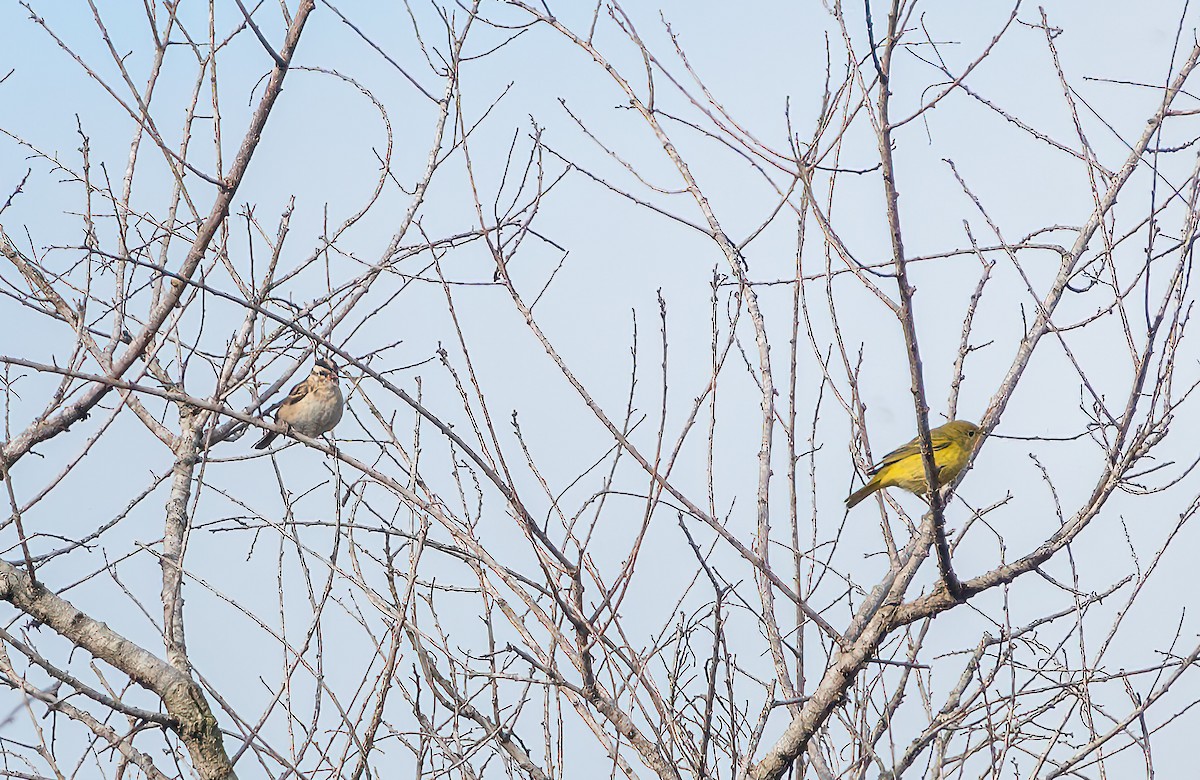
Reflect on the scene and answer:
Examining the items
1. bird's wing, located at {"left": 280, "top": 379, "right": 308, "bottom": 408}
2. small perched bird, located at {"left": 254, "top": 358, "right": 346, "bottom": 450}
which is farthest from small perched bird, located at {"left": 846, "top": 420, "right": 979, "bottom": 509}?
bird's wing, located at {"left": 280, "top": 379, "right": 308, "bottom": 408}

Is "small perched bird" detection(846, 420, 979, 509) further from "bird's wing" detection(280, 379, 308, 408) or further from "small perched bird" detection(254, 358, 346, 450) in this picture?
"bird's wing" detection(280, 379, 308, 408)

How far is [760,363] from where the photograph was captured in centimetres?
406

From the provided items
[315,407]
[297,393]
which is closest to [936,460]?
[315,407]

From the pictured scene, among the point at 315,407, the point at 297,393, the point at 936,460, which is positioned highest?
the point at 297,393

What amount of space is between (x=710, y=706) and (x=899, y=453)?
329 centimetres

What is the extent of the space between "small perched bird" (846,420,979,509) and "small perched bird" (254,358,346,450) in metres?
3.32

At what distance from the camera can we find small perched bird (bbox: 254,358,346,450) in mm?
7328

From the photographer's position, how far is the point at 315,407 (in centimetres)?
734

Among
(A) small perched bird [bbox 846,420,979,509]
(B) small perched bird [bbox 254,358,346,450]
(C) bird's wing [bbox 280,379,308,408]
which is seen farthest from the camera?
(C) bird's wing [bbox 280,379,308,408]

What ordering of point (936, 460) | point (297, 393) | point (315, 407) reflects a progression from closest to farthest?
point (936, 460) → point (315, 407) → point (297, 393)

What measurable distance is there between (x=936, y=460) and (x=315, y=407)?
3998mm

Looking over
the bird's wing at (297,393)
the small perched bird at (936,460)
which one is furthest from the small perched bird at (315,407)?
the small perched bird at (936,460)

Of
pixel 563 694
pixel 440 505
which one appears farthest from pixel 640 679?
pixel 440 505

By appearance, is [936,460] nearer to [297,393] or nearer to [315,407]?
[315,407]
